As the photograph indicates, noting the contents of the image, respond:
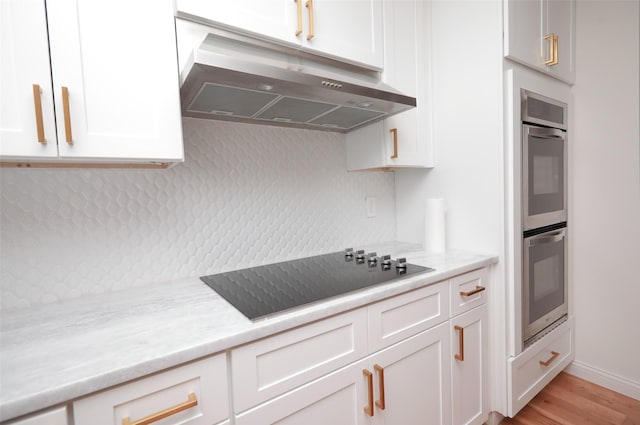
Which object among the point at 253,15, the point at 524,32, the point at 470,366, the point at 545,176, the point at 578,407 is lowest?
the point at 578,407

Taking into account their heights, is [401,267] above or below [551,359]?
above

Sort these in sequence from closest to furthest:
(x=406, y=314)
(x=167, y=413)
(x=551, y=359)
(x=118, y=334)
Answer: (x=167, y=413), (x=118, y=334), (x=406, y=314), (x=551, y=359)

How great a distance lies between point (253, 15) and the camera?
1.09 metres

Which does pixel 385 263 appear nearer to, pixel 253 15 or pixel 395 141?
pixel 395 141

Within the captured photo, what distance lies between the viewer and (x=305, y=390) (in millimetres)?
909

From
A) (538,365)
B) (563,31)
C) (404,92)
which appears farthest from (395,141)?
(538,365)

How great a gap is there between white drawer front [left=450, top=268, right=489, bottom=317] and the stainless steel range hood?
0.79 m

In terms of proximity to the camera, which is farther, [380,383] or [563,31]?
[563,31]

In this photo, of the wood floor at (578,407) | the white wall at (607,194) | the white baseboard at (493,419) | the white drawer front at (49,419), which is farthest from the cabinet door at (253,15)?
the wood floor at (578,407)

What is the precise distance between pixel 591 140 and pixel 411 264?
1402mm

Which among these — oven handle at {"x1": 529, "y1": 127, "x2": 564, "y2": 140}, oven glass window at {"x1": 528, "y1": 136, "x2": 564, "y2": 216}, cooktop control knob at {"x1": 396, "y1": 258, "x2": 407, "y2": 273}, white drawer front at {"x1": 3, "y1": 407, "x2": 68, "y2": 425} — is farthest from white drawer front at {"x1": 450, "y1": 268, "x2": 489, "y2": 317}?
white drawer front at {"x1": 3, "y1": 407, "x2": 68, "y2": 425}

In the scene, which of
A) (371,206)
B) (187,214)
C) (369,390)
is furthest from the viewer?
(371,206)

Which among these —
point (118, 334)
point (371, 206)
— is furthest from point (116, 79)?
point (371, 206)

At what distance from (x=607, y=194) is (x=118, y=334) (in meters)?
2.39
